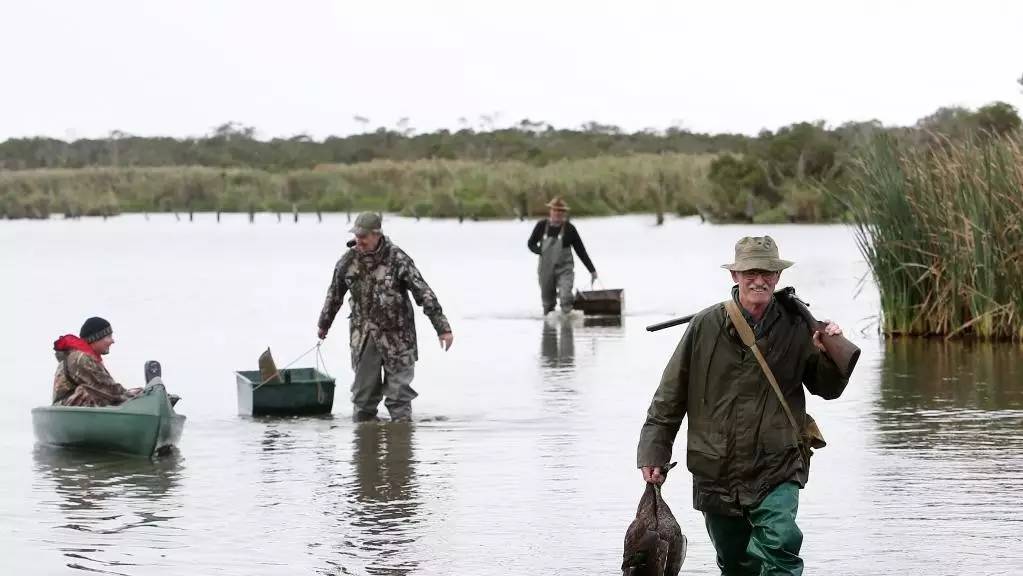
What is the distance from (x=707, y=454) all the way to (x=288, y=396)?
860cm

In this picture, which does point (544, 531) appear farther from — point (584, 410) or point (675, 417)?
point (584, 410)

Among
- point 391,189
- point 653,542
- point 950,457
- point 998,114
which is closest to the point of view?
point 653,542

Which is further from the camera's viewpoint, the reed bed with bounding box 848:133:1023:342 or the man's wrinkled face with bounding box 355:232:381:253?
the reed bed with bounding box 848:133:1023:342

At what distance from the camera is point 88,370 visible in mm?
13445

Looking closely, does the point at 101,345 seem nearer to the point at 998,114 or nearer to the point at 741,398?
the point at 741,398

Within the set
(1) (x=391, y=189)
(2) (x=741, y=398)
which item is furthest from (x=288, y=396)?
(1) (x=391, y=189)

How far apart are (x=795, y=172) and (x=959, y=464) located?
5632 centimetres

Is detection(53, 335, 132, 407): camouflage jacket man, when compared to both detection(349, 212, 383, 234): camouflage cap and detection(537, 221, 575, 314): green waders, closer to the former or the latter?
detection(349, 212, 383, 234): camouflage cap

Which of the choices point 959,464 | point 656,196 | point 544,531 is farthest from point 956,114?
point 656,196

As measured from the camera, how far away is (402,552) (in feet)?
32.4

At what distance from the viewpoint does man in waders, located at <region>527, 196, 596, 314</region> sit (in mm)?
23875

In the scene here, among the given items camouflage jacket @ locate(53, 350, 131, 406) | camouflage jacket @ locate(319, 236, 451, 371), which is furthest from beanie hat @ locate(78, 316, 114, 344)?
camouflage jacket @ locate(319, 236, 451, 371)

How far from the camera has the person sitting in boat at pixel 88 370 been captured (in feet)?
43.7

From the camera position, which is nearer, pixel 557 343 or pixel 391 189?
pixel 557 343
